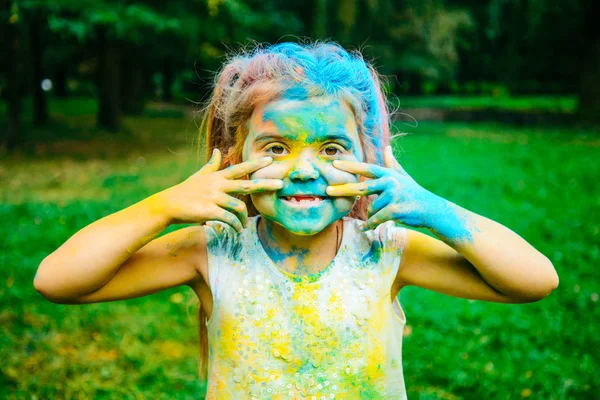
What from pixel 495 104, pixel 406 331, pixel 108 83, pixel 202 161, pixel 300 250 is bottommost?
pixel 495 104

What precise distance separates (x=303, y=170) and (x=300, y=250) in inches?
10.8

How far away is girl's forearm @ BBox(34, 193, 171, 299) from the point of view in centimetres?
150

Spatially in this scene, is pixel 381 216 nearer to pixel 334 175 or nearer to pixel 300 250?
pixel 334 175

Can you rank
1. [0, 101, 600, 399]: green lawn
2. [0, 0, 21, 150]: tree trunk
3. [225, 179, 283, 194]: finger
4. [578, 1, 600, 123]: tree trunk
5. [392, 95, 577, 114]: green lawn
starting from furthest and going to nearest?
[392, 95, 577, 114]: green lawn → [578, 1, 600, 123]: tree trunk → [0, 0, 21, 150]: tree trunk → [0, 101, 600, 399]: green lawn → [225, 179, 283, 194]: finger

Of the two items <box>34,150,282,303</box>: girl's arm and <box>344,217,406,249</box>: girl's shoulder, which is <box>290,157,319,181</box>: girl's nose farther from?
<box>344,217,406,249</box>: girl's shoulder

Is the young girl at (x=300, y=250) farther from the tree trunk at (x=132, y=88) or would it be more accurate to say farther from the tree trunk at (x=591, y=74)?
the tree trunk at (x=132, y=88)

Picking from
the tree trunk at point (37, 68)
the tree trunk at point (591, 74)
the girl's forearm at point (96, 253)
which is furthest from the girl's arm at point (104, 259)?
→ the tree trunk at point (591, 74)

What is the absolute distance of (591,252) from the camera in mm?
4840

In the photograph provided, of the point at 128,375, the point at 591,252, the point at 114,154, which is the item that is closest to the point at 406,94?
the point at 114,154

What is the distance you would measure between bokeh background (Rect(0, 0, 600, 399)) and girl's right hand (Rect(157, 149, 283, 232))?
15.6 inches

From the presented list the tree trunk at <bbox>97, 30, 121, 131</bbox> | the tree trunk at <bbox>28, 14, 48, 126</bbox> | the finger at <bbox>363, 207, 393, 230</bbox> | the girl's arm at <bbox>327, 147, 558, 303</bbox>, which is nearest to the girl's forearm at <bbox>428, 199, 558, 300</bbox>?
the girl's arm at <bbox>327, 147, 558, 303</bbox>

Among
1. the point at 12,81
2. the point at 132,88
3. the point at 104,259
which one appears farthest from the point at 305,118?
the point at 132,88

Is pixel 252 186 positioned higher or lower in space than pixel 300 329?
higher

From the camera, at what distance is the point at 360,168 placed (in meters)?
1.50
